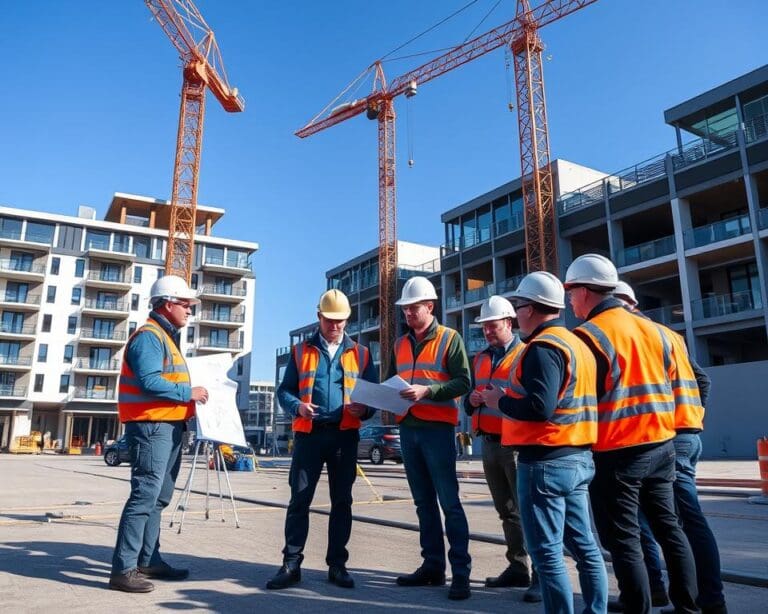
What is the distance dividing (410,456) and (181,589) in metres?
1.84

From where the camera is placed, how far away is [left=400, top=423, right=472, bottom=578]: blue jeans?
4.46 metres

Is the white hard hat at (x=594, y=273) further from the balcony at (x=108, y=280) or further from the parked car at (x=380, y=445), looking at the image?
the balcony at (x=108, y=280)

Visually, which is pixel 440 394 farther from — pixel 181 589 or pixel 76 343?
pixel 76 343

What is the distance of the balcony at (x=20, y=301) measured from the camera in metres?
57.6

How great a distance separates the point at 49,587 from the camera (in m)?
4.31

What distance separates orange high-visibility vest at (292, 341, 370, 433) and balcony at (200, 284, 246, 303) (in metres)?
62.9

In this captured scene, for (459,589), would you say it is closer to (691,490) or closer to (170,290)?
(691,490)

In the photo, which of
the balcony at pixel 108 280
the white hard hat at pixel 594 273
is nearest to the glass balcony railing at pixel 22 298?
the balcony at pixel 108 280

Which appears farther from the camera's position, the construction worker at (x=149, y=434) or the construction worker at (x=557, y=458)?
the construction worker at (x=149, y=434)

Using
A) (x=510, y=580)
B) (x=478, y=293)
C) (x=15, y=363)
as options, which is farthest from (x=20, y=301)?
(x=510, y=580)

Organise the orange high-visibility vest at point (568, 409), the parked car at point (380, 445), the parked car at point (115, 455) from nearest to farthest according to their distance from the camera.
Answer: the orange high-visibility vest at point (568, 409)
the parked car at point (380, 445)
the parked car at point (115, 455)

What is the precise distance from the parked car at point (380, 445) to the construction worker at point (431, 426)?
66.7ft

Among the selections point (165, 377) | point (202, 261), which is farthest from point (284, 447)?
point (165, 377)

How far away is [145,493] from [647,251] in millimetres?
32560
